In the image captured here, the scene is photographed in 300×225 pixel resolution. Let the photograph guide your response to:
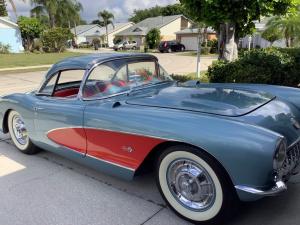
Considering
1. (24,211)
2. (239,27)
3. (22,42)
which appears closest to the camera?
(24,211)

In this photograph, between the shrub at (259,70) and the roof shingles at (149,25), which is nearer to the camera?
the shrub at (259,70)

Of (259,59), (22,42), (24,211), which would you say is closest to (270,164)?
(24,211)

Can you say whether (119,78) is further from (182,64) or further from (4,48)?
(4,48)

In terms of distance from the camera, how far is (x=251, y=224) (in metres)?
2.95

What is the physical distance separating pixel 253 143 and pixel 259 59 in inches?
258

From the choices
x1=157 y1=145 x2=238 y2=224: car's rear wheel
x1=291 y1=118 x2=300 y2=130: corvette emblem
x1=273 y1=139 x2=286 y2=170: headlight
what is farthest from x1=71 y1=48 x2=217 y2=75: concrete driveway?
x1=273 y1=139 x2=286 y2=170: headlight

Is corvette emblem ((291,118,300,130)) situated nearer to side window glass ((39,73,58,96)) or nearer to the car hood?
the car hood

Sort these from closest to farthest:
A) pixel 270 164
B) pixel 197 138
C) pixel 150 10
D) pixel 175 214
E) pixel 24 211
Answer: pixel 270 164 → pixel 197 138 → pixel 175 214 → pixel 24 211 → pixel 150 10

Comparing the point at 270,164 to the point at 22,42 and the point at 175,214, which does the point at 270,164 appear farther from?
the point at 22,42

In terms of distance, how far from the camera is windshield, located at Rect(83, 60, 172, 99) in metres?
3.90

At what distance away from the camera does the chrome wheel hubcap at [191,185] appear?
9.45 ft

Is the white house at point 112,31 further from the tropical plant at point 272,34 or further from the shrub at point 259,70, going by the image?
the shrub at point 259,70

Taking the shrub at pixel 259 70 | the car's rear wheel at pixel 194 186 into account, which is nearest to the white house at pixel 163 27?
the shrub at pixel 259 70

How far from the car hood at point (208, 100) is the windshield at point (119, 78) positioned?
0.33m
